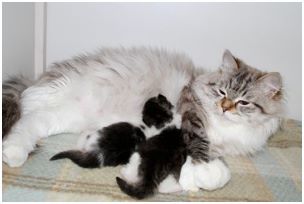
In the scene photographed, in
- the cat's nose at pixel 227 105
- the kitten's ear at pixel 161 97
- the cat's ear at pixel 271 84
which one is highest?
the cat's ear at pixel 271 84

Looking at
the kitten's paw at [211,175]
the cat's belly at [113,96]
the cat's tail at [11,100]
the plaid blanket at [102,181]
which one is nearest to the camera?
the plaid blanket at [102,181]

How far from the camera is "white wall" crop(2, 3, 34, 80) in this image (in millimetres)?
1747

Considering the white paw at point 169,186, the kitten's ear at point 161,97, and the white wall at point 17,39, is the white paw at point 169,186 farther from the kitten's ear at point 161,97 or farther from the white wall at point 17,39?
the white wall at point 17,39

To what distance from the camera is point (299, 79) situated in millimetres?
2195

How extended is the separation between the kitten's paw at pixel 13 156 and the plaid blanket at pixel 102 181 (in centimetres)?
2

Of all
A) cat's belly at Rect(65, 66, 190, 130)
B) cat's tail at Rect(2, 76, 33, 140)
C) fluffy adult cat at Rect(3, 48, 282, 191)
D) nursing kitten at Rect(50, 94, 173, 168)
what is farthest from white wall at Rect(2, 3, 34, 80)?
nursing kitten at Rect(50, 94, 173, 168)

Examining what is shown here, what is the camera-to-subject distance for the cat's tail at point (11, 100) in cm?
147

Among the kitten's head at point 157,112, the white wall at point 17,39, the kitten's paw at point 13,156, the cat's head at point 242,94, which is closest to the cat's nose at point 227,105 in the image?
the cat's head at point 242,94

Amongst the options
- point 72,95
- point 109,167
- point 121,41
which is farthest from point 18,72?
point 109,167

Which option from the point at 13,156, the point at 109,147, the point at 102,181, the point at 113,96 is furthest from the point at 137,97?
the point at 13,156

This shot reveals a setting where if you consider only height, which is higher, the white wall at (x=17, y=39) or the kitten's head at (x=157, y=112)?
the white wall at (x=17, y=39)

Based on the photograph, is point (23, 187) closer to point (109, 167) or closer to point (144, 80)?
point (109, 167)

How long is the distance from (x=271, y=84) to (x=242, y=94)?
14 cm

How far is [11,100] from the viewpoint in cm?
158
